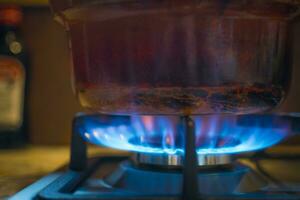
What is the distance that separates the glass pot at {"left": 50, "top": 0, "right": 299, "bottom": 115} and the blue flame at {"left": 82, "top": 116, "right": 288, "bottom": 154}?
7cm

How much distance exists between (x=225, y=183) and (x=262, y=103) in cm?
10

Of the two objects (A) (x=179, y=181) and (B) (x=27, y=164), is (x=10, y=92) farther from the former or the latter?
(A) (x=179, y=181)

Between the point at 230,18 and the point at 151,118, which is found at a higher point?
the point at 230,18

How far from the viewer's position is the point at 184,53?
1.62 ft

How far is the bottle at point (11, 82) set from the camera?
88 cm

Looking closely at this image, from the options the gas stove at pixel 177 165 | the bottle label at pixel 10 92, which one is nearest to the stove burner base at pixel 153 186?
the gas stove at pixel 177 165

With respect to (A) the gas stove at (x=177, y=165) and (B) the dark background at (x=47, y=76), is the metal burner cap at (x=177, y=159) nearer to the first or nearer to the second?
(A) the gas stove at (x=177, y=165)

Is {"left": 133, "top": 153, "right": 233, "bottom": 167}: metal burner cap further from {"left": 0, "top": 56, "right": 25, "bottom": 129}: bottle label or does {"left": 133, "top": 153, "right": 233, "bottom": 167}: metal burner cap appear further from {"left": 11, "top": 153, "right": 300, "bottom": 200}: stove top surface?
{"left": 0, "top": 56, "right": 25, "bottom": 129}: bottle label

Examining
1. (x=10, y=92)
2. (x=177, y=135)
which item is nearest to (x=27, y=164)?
(x=10, y=92)

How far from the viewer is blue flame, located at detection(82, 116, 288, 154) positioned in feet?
1.90

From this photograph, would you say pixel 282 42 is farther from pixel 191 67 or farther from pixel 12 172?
pixel 12 172

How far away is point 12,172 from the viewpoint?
2.22ft

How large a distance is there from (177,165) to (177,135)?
0.04 meters

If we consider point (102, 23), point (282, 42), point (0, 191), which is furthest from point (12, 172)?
point (282, 42)
